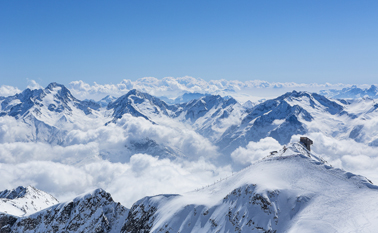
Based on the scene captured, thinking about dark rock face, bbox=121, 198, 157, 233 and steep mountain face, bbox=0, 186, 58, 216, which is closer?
dark rock face, bbox=121, 198, 157, 233

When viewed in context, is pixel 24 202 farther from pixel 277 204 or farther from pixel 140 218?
pixel 277 204

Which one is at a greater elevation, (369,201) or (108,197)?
(369,201)

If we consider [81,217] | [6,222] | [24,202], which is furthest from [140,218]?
[24,202]

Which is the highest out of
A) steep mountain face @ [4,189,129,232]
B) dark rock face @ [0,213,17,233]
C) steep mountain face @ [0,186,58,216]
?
steep mountain face @ [4,189,129,232]

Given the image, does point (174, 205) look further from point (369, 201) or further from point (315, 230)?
point (369, 201)

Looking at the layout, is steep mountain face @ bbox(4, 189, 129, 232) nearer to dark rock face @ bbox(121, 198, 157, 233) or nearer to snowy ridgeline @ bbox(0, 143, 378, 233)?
snowy ridgeline @ bbox(0, 143, 378, 233)

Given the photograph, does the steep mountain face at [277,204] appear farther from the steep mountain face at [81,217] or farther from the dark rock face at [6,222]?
the dark rock face at [6,222]

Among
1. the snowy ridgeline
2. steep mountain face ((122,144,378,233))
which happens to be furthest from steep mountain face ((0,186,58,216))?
steep mountain face ((122,144,378,233))

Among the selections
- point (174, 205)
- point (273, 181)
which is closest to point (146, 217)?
point (174, 205)
